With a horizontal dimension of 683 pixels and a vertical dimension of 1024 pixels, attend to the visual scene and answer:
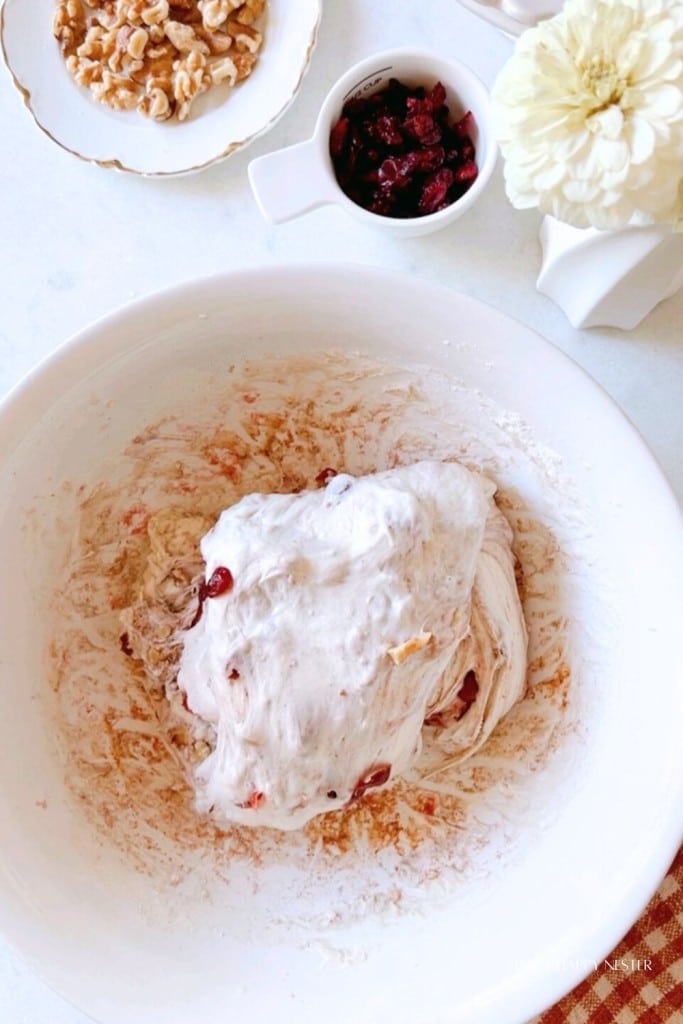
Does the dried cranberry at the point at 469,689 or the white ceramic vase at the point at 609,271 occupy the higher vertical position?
the white ceramic vase at the point at 609,271

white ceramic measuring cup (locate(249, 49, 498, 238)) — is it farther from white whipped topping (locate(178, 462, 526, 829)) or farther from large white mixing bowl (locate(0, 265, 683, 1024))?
white whipped topping (locate(178, 462, 526, 829))

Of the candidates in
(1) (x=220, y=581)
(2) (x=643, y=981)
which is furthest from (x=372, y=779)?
(2) (x=643, y=981)

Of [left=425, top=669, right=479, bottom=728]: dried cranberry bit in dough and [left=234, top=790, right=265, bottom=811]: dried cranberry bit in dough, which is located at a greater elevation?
[left=234, top=790, right=265, bottom=811]: dried cranberry bit in dough

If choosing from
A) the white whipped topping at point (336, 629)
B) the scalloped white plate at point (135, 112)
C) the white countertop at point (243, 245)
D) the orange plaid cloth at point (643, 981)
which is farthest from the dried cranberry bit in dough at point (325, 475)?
the orange plaid cloth at point (643, 981)

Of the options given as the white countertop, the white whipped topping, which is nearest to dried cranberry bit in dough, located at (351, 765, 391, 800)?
the white whipped topping

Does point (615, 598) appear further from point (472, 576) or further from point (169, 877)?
point (169, 877)

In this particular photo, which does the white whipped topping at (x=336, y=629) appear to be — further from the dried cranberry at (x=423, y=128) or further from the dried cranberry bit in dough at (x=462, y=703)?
the dried cranberry at (x=423, y=128)

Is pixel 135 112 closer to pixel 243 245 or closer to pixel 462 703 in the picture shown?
pixel 243 245
